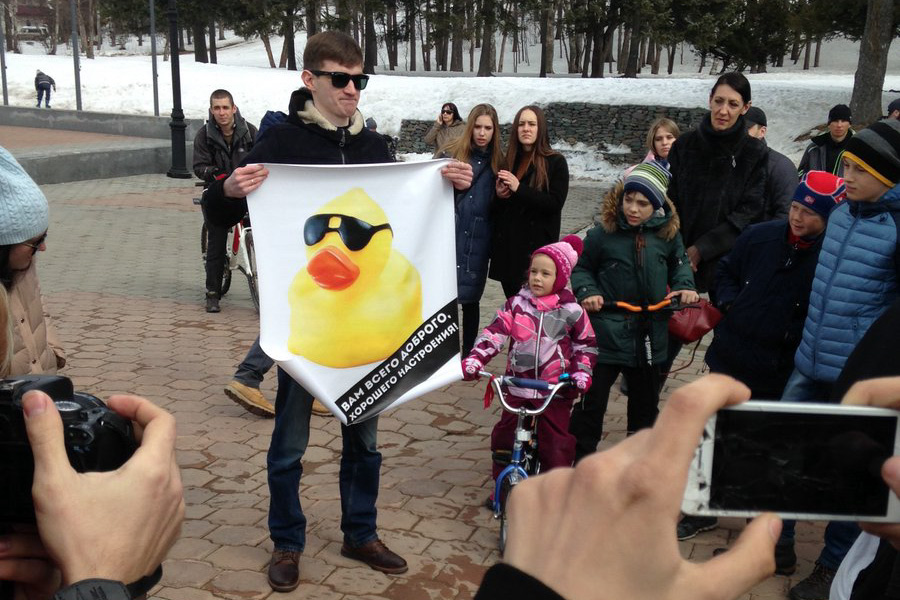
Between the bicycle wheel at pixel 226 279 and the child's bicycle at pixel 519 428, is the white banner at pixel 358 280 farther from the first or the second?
the bicycle wheel at pixel 226 279

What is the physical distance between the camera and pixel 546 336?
4.83 meters

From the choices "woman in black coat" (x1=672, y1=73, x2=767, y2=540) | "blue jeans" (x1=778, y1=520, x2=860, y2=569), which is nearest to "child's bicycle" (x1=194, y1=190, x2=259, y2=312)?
"woman in black coat" (x1=672, y1=73, x2=767, y2=540)

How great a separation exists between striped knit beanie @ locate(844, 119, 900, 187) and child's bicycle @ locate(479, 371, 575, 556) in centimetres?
166

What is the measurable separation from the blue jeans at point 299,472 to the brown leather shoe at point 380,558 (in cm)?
3

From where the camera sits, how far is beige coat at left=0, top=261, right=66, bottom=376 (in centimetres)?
322

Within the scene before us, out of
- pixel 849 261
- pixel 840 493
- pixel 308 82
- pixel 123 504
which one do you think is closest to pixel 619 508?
pixel 840 493

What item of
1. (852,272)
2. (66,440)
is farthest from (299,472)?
(66,440)

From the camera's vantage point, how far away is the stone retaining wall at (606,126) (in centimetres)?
2497

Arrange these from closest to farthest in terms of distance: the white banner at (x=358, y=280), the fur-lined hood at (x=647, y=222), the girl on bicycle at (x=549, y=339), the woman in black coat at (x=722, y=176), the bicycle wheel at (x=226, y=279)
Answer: the white banner at (x=358, y=280) → the girl on bicycle at (x=549, y=339) → the fur-lined hood at (x=647, y=222) → the woman in black coat at (x=722, y=176) → the bicycle wheel at (x=226, y=279)

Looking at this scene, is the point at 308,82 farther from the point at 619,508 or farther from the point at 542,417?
the point at 619,508

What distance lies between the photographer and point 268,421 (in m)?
6.22

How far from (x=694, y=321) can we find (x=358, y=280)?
2187mm

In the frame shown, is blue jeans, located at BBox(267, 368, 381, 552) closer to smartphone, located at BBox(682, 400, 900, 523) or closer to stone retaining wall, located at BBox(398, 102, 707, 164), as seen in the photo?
smartphone, located at BBox(682, 400, 900, 523)

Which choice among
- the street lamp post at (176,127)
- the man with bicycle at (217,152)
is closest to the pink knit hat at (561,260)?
the man with bicycle at (217,152)
